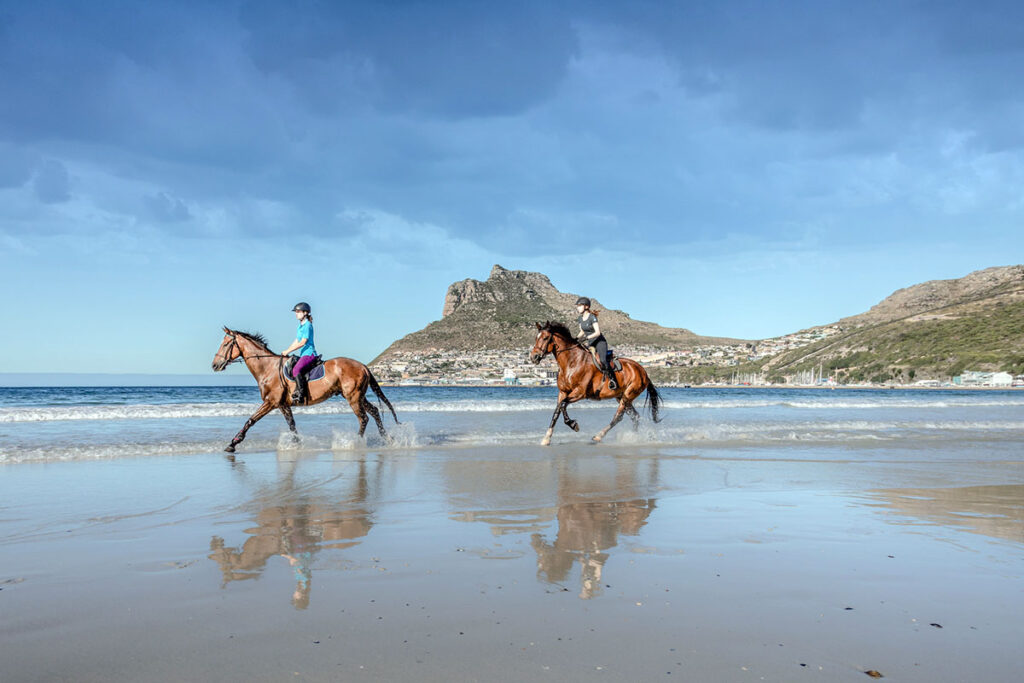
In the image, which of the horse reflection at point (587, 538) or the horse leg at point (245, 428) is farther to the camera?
the horse leg at point (245, 428)

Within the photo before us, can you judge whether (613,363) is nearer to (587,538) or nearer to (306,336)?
(306,336)

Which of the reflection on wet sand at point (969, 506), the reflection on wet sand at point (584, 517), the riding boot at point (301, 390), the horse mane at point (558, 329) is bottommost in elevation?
the reflection on wet sand at point (969, 506)

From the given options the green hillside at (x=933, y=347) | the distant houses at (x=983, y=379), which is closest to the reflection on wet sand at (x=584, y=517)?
the distant houses at (x=983, y=379)

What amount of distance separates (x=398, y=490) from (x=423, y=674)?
17.4 feet

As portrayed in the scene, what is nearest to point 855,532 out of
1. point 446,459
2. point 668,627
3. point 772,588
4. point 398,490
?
point 772,588

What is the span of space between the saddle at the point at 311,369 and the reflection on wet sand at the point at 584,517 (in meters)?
6.27

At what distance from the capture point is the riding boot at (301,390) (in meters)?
13.6

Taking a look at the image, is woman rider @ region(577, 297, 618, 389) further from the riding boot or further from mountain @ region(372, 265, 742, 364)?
mountain @ region(372, 265, 742, 364)

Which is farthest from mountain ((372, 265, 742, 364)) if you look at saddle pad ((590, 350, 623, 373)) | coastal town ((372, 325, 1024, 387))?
saddle pad ((590, 350, 623, 373))

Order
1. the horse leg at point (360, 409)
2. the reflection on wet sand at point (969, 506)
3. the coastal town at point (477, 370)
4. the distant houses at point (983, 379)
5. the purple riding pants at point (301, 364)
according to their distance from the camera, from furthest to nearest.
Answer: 1. the coastal town at point (477, 370)
2. the distant houses at point (983, 379)
3. the horse leg at point (360, 409)
4. the purple riding pants at point (301, 364)
5. the reflection on wet sand at point (969, 506)

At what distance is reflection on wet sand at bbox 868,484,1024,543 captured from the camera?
19.4 feet

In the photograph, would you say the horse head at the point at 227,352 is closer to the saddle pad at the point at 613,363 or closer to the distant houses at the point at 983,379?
the saddle pad at the point at 613,363

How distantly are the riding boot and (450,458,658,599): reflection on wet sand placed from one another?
20.4 feet

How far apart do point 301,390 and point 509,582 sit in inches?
422
